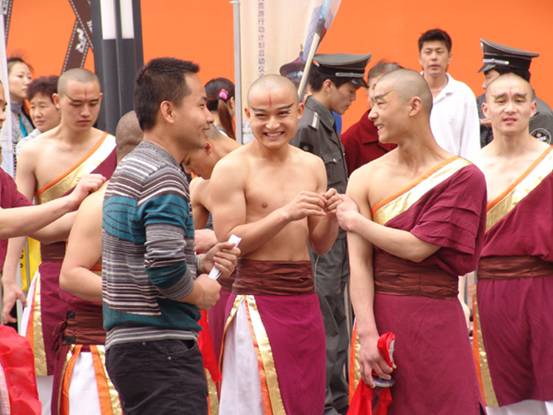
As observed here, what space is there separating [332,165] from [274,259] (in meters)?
1.79

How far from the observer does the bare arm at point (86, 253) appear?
4098 millimetres

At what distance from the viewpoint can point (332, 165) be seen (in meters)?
6.64

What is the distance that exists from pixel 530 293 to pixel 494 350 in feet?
1.09

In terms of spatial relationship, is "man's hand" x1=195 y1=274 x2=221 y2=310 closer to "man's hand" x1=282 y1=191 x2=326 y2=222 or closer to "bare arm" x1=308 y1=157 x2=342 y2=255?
"man's hand" x1=282 y1=191 x2=326 y2=222

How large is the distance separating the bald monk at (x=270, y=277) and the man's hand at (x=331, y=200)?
0.46 ft

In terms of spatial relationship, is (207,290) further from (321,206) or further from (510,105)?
(510,105)

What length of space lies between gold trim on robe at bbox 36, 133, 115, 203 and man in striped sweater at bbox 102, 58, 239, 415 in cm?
212

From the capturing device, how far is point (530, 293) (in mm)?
5520

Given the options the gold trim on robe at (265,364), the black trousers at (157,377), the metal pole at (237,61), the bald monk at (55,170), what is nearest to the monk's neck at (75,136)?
the bald monk at (55,170)

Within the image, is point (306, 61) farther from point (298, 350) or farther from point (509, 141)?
point (298, 350)

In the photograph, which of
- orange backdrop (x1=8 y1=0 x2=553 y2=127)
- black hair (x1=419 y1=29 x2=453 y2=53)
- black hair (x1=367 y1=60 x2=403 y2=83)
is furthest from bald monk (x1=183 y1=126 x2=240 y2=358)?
orange backdrop (x1=8 y1=0 x2=553 y2=127)

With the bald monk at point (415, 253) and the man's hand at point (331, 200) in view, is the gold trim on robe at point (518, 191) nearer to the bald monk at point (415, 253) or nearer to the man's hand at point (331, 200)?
the bald monk at point (415, 253)

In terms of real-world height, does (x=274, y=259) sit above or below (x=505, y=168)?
below

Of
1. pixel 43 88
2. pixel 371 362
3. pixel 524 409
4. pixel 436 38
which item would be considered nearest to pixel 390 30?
pixel 436 38
